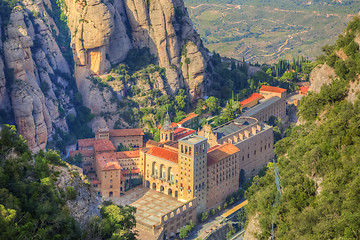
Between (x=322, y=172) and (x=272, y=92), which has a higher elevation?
(x=322, y=172)

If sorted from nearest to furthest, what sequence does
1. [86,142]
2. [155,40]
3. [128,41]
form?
[86,142] → [128,41] → [155,40]

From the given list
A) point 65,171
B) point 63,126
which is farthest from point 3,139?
point 63,126

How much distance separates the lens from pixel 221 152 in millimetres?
69438

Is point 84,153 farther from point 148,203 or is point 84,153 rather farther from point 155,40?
point 155,40

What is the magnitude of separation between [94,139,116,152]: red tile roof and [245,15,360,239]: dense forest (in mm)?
32210

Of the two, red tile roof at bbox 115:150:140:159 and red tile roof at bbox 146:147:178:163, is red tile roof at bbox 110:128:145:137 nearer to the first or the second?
red tile roof at bbox 115:150:140:159

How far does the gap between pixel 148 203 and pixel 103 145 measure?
35.9 feet

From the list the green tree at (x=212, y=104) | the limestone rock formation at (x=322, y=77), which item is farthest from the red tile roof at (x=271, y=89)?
the limestone rock formation at (x=322, y=77)

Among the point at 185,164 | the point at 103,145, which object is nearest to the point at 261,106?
the point at 103,145

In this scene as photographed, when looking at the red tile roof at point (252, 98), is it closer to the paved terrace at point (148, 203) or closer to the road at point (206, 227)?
the paved terrace at point (148, 203)

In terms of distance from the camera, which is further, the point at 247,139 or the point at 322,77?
the point at 247,139

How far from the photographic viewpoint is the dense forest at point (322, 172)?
1300 inches

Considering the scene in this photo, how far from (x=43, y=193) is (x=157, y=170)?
38.5 metres

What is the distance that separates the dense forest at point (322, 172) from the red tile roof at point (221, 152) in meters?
23.8
